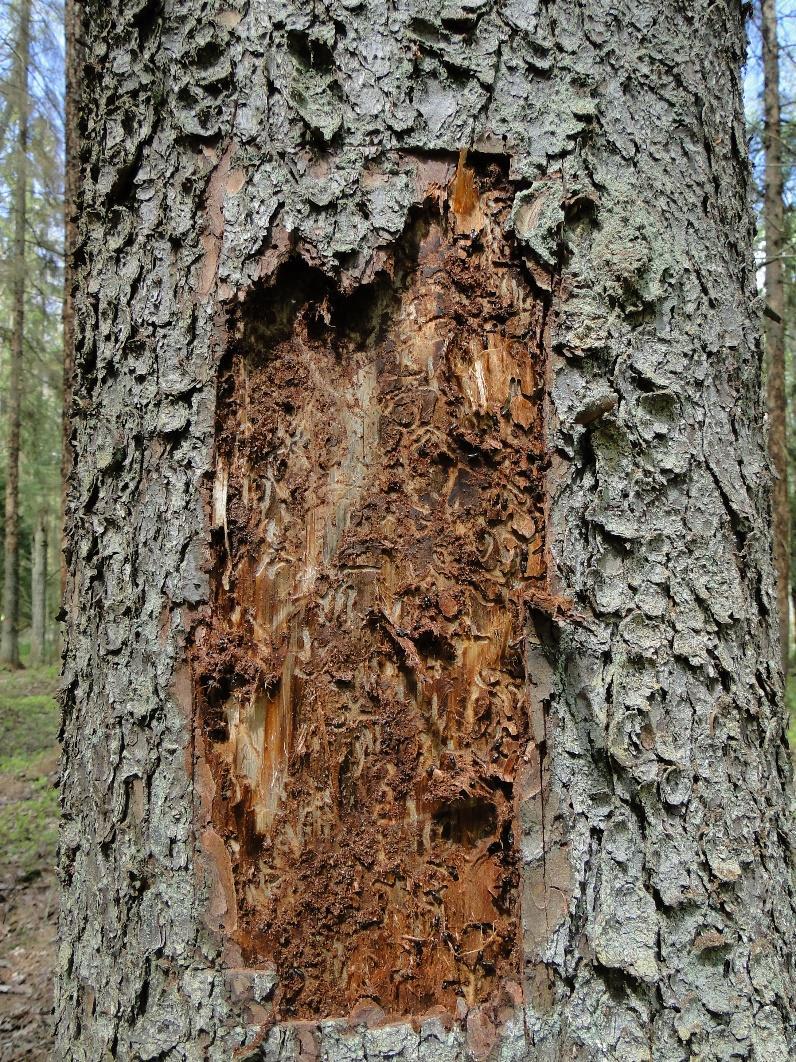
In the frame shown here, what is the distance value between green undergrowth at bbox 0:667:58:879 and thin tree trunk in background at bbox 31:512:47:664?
13.7ft

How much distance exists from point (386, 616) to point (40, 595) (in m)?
18.3

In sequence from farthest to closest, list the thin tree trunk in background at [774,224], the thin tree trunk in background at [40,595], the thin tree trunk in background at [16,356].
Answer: the thin tree trunk in background at [40,595]
the thin tree trunk in background at [16,356]
the thin tree trunk in background at [774,224]

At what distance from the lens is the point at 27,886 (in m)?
5.11

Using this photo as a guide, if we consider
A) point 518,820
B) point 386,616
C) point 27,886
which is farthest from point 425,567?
point 27,886

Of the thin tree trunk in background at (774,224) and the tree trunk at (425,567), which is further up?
the thin tree trunk in background at (774,224)

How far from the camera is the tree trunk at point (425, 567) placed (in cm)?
110

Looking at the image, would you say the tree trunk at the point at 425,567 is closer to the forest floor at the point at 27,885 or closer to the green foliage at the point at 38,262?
the forest floor at the point at 27,885

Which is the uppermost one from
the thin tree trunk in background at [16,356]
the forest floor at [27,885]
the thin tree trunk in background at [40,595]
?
the thin tree trunk in background at [16,356]

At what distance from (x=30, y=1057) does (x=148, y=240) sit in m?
3.74

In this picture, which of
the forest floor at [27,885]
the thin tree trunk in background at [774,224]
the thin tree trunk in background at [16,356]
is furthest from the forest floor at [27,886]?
the thin tree trunk in background at [774,224]

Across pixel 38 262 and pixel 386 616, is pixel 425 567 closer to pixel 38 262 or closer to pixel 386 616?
pixel 386 616

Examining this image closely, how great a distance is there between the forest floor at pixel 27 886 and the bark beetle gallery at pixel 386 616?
725 millimetres

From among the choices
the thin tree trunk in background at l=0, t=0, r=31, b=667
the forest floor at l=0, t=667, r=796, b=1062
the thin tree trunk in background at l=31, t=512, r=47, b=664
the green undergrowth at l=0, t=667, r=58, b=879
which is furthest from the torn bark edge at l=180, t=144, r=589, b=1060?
the thin tree trunk in background at l=31, t=512, r=47, b=664

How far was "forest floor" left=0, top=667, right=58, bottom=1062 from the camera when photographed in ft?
11.7
